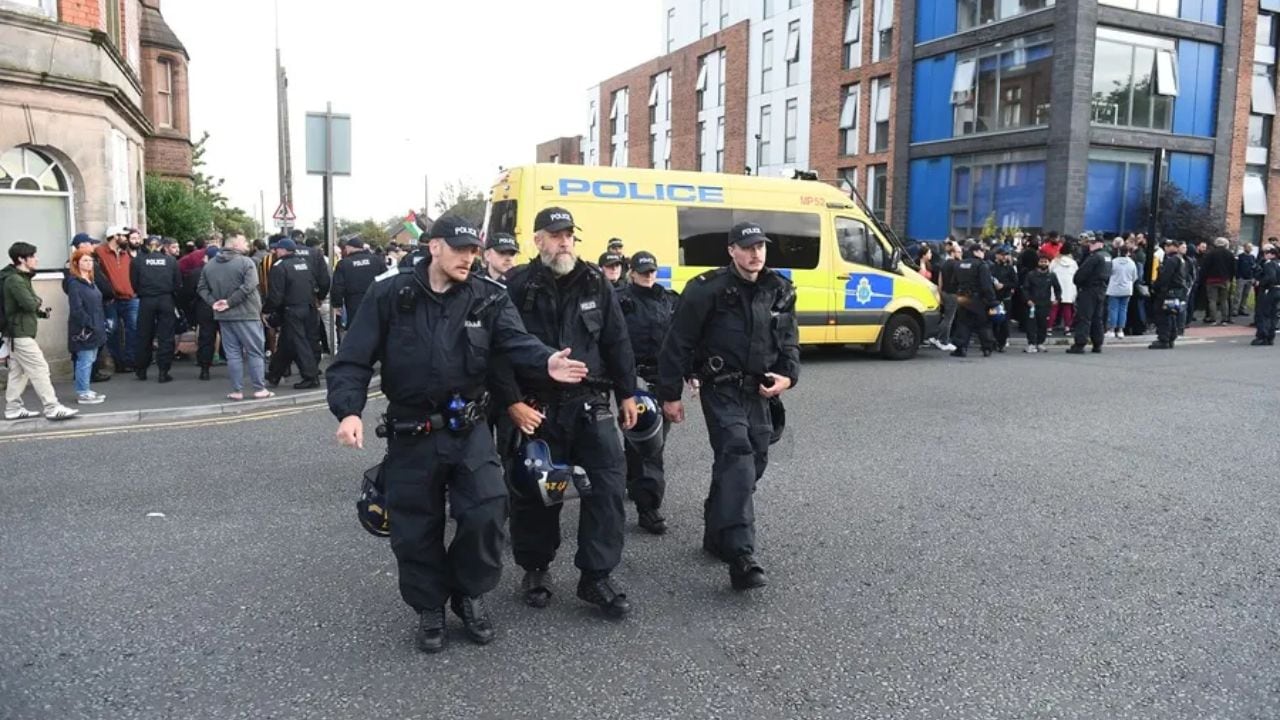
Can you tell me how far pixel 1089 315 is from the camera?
575 inches

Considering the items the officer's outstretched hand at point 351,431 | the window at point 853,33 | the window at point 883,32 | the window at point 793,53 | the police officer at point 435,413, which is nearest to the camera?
the officer's outstretched hand at point 351,431

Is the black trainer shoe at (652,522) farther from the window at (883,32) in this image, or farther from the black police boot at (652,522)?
the window at (883,32)

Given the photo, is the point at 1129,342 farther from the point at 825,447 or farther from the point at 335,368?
the point at 335,368

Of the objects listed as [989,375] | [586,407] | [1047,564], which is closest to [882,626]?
[1047,564]

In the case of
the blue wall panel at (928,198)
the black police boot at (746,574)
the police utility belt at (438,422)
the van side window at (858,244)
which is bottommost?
the black police boot at (746,574)

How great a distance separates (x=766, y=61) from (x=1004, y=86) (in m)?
12.9

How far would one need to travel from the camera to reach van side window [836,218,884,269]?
1303 centimetres

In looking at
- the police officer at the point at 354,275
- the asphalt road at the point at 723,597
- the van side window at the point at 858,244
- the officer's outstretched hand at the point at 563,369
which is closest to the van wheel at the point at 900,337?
the van side window at the point at 858,244

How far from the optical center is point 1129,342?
54.1 ft

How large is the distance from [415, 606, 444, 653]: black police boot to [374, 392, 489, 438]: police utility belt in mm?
757

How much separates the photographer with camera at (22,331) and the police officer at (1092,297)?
1364cm

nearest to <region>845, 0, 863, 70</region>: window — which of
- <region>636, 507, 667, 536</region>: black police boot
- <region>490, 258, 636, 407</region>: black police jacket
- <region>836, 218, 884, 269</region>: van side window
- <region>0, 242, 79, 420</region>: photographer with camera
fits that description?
<region>836, 218, 884, 269</region>: van side window

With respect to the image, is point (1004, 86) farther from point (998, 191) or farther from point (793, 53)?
point (793, 53)

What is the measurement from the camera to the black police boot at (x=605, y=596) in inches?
164
